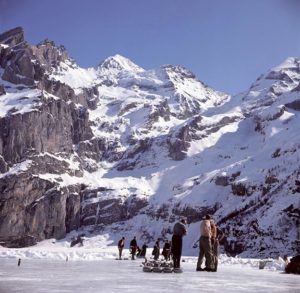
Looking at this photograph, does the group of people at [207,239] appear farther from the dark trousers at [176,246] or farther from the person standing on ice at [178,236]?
the dark trousers at [176,246]

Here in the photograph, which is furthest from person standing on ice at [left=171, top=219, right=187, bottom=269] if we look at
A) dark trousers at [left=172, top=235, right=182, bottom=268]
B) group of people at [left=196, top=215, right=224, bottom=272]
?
group of people at [left=196, top=215, right=224, bottom=272]

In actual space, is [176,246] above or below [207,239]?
below

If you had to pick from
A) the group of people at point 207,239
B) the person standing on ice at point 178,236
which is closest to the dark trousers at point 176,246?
the person standing on ice at point 178,236

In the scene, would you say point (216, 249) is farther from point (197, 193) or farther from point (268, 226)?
point (197, 193)

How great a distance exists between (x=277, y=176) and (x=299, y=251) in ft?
174

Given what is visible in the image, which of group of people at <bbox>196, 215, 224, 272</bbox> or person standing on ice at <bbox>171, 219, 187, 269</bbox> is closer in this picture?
person standing on ice at <bbox>171, 219, 187, 269</bbox>

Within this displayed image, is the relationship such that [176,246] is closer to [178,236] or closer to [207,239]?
[178,236]

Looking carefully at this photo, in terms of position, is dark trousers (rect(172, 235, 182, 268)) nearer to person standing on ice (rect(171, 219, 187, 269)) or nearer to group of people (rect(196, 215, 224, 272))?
person standing on ice (rect(171, 219, 187, 269))

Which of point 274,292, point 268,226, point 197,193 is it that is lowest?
point 274,292

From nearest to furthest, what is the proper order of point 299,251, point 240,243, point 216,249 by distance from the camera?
point 216,249 → point 299,251 → point 240,243

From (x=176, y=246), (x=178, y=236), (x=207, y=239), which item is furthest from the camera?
(x=176, y=246)

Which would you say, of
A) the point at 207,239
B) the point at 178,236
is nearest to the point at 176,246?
the point at 178,236

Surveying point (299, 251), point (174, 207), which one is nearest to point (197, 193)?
point (174, 207)

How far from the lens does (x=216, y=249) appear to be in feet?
81.6
